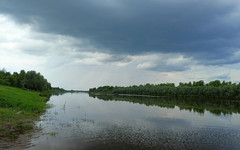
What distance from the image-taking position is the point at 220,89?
133750 millimetres

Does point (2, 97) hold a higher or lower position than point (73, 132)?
higher

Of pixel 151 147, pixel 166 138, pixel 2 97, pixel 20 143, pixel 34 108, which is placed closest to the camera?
pixel 20 143

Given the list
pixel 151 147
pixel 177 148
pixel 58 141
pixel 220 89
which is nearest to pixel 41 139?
pixel 58 141

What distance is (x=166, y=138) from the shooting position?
2212 centimetres

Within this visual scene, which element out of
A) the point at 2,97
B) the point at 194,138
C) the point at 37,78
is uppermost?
the point at 37,78

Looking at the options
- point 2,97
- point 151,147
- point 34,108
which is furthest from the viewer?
point 34,108

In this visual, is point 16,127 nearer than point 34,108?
Yes

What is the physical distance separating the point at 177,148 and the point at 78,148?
10.2m

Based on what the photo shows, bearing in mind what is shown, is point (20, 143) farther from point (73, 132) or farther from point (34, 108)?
point (34, 108)

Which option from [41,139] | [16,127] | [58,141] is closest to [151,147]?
[58,141]

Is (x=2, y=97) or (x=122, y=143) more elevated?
(x=2, y=97)

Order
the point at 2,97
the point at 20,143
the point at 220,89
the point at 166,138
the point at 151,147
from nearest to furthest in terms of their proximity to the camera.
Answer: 1. the point at 20,143
2. the point at 151,147
3. the point at 166,138
4. the point at 2,97
5. the point at 220,89

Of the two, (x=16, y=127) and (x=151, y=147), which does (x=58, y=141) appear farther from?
(x=151, y=147)

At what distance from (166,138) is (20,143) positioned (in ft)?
54.0
